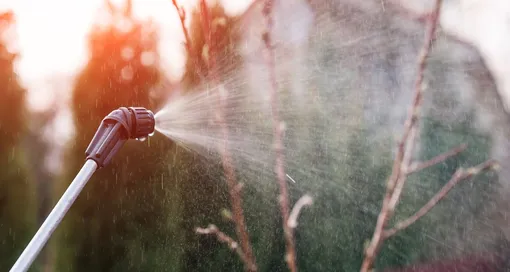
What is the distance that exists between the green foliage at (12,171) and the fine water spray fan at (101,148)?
1748 millimetres

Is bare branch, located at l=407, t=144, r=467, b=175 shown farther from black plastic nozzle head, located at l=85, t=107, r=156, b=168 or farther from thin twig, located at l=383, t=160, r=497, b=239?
black plastic nozzle head, located at l=85, t=107, r=156, b=168

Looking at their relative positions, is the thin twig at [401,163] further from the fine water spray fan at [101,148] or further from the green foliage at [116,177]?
the green foliage at [116,177]

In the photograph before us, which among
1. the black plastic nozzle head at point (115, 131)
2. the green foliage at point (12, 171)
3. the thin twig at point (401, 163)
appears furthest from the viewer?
the green foliage at point (12, 171)

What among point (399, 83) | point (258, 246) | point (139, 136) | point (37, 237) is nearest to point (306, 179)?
point (258, 246)

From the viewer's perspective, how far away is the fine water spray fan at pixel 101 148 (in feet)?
2.19

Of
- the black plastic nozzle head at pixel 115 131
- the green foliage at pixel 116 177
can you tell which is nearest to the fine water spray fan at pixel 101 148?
the black plastic nozzle head at pixel 115 131

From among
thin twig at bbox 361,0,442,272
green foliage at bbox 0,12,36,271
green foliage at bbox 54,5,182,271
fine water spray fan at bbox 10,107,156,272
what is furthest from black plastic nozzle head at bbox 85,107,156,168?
green foliage at bbox 0,12,36,271

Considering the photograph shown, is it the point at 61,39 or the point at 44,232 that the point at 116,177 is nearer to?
the point at 61,39

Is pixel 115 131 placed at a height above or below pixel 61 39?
below

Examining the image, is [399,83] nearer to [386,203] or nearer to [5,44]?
[5,44]

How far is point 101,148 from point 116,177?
163 centimetres

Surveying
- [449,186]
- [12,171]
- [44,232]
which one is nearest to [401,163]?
[449,186]

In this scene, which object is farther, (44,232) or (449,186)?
(44,232)

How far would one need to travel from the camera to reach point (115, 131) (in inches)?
32.8
